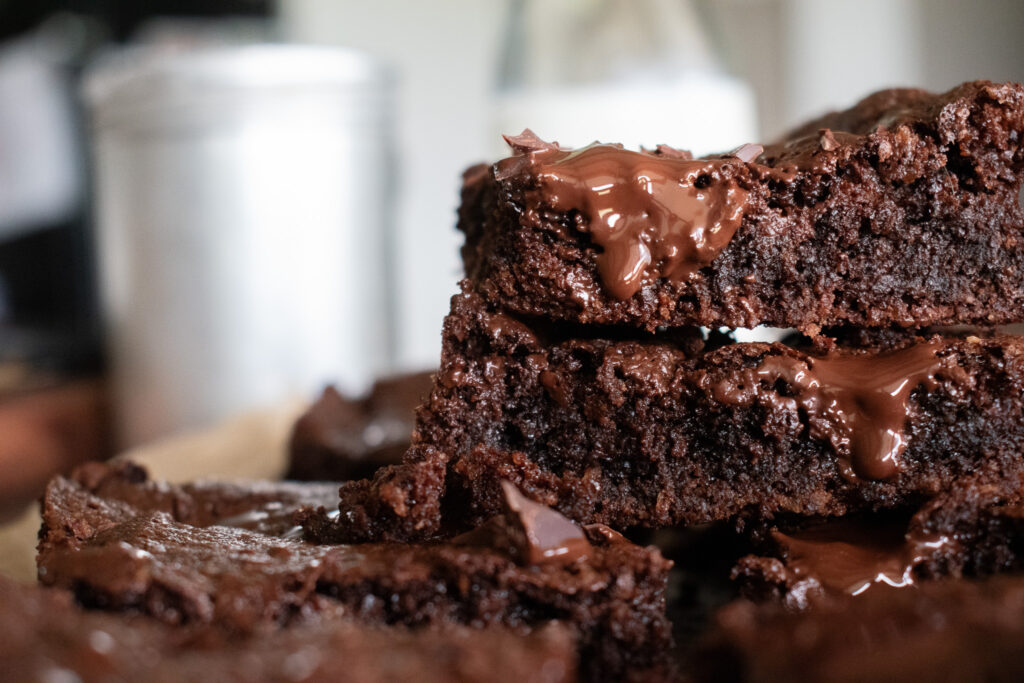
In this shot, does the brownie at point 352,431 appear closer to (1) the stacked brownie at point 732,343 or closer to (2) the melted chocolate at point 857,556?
(1) the stacked brownie at point 732,343

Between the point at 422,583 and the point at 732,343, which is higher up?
the point at 732,343

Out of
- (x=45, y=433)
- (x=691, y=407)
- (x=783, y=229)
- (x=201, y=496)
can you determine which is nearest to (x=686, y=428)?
(x=691, y=407)

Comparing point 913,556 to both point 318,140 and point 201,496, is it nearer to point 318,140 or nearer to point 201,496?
point 201,496

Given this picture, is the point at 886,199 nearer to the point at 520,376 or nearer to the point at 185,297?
the point at 520,376

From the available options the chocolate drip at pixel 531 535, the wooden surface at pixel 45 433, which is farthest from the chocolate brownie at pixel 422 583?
the wooden surface at pixel 45 433

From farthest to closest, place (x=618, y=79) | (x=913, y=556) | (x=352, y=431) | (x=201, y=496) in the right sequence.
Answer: (x=618, y=79), (x=352, y=431), (x=201, y=496), (x=913, y=556)

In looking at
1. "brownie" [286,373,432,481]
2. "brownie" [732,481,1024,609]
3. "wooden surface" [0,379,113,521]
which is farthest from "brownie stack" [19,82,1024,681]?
"wooden surface" [0,379,113,521]

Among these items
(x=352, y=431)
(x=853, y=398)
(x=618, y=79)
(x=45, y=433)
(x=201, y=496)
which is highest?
(x=618, y=79)

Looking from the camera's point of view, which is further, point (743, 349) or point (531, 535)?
point (743, 349)

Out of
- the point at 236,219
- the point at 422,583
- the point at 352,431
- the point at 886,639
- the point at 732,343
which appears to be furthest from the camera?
the point at 236,219
